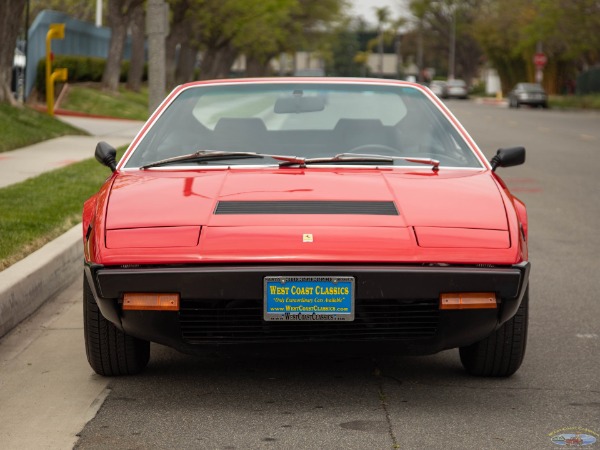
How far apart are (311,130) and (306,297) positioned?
1838 mm

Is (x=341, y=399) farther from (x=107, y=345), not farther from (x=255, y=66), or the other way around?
(x=255, y=66)

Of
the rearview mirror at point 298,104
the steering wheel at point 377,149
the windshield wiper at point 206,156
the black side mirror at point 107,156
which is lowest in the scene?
the black side mirror at point 107,156

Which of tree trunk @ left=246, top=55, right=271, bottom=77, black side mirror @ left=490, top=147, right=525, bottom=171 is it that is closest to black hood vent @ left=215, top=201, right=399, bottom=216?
black side mirror @ left=490, top=147, right=525, bottom=171

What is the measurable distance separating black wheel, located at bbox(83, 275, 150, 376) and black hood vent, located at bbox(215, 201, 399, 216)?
2.31 feet

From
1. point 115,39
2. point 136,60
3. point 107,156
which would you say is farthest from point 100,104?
point 107,156

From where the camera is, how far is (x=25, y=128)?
21.1 meters

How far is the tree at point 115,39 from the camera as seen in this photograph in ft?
122

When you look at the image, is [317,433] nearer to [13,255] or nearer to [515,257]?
[515,257]

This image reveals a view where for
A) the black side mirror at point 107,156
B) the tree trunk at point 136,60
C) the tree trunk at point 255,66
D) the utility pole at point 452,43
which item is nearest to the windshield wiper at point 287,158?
the black side mirror at point 107,156

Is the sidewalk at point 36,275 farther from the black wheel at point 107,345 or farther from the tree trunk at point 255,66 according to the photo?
the tree trunk at point 255,66

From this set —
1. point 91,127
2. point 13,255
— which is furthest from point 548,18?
point 13,255

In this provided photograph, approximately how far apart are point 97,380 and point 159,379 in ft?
0.93

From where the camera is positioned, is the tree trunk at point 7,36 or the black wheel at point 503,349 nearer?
the black wheel at point 503,349

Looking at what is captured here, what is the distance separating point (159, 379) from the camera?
211 inches
